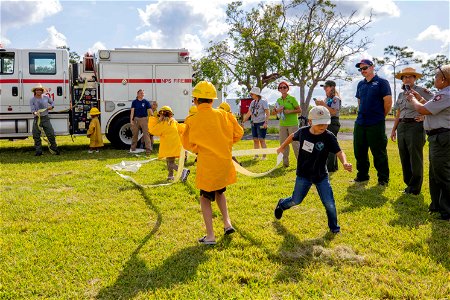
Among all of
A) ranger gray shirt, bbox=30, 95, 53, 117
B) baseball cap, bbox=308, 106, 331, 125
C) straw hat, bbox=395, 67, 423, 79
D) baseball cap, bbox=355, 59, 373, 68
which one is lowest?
baseball cap, bbox=308, 106, 331, 125

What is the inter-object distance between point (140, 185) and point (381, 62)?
50345 millimetres

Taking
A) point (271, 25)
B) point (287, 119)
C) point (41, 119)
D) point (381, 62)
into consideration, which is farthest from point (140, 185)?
point (381, 62)

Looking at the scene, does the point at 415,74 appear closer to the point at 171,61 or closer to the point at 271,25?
the point at 171,61

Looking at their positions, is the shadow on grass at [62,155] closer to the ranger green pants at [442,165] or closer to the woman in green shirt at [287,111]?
the woman in green shirt at [287,111]

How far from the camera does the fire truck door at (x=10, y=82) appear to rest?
11.6m

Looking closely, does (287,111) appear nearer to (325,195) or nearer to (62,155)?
(325,195)

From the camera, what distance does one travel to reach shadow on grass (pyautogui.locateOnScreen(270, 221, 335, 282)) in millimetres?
3520

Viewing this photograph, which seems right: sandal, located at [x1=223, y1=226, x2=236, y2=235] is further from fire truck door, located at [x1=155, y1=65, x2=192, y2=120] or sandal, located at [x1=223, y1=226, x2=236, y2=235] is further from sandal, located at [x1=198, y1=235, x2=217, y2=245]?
fire truck door, located at [x1=155, y1=65, x2=192, y2=120]

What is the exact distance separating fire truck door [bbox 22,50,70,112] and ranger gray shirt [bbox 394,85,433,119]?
946 cm

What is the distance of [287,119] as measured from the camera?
8.62 m

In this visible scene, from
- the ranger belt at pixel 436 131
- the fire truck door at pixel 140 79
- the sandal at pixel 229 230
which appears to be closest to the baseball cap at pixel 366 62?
the ranger belt at pixel 436 131

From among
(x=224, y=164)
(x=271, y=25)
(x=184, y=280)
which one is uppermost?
(x=271, y=25)

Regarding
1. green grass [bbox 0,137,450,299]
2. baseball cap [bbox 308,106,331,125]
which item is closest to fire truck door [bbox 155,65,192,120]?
green grass [bbox 0,137,450,299]

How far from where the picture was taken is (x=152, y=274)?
3.55m
